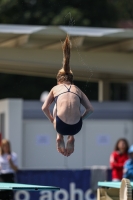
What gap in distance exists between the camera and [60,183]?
15984mm

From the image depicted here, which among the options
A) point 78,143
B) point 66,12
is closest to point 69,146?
point 78,143

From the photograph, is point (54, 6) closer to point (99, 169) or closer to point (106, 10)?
point (106, 10)

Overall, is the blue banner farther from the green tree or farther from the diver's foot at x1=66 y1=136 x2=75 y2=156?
the green tree

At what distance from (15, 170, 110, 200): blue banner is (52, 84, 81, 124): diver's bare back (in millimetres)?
6723

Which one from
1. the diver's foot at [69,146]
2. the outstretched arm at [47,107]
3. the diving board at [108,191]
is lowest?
the diving board at [108,191]

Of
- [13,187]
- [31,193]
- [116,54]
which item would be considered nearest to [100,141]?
[116,54]

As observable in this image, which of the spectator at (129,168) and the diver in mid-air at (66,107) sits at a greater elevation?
the diver in mid-air at (66,107)

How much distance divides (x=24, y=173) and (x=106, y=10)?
712 inches

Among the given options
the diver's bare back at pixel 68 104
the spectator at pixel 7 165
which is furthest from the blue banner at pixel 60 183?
the diver's bare back at pixel 68 104

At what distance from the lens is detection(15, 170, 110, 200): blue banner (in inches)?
621

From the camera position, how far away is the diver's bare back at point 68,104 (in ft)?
29.8

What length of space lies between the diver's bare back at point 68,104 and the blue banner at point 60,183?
6.72 meters

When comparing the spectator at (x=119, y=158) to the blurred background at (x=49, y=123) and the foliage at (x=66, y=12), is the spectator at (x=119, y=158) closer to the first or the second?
the blurred background at (x=49, y=123)

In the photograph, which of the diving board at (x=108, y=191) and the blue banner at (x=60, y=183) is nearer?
the diving board at (x=108, y=191)
